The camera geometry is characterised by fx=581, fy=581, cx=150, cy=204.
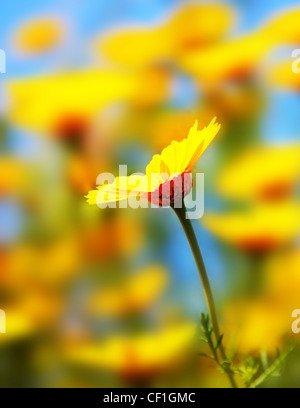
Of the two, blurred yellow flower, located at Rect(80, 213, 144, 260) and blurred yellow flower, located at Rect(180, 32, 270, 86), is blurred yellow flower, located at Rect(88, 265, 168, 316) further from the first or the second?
blurred yellow flower, located at Rect(180, 32, 270, 86)

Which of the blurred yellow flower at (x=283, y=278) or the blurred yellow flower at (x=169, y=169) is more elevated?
the blurred yellow flower at (x=169, y=169)

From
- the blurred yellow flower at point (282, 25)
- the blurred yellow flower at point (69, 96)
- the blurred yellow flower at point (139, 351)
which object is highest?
the blurred yellow flower at point (282, 25)

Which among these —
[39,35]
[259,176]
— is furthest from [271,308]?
[39,35]

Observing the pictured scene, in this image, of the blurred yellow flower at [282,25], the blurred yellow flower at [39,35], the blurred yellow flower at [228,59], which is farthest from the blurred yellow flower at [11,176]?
the blurred yellow flower at [282,25]

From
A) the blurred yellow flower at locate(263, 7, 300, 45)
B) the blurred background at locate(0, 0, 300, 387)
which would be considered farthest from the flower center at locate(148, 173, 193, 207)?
the blurred yellow flower at locate(263, 7, 300, 45)

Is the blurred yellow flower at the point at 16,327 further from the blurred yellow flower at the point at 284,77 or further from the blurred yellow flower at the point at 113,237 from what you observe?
the blurred yellow flower at the point at 284,77

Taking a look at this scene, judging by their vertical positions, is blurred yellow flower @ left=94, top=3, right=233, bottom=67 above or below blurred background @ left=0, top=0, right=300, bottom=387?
above

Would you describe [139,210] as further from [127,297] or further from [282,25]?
[282,25]

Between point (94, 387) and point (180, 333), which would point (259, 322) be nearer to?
point (180, 333)
